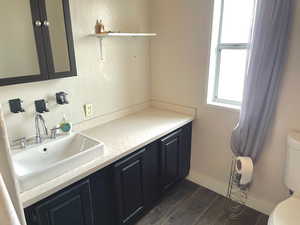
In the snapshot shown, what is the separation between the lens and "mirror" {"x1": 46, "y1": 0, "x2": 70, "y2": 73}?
60.0 inches

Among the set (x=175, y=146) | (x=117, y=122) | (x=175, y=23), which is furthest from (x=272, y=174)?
(x=175, y=23)

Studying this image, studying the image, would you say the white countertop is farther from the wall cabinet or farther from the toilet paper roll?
the toilet paper roll

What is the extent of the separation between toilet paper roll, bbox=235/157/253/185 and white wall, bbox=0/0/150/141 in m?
1.21

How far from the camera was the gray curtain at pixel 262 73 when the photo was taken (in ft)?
5.05

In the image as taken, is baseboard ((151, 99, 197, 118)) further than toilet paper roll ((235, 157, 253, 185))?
Yes

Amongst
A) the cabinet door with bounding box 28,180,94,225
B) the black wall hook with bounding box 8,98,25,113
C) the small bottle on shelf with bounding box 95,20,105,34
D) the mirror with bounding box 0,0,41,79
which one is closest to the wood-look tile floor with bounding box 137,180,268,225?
the cabinet door with bounding box 28,180,94,225

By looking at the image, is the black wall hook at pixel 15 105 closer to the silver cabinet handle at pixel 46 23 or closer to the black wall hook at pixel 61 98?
the black wall hook at pixel 61 98

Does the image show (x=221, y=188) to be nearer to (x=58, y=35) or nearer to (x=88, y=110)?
(x=88, y=110)

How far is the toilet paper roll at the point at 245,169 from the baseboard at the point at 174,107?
66cm

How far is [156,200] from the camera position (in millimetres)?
2057

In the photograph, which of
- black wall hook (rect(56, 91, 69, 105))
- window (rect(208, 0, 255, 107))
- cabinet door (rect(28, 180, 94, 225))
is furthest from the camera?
window (rect(208, 0, 255, 107))

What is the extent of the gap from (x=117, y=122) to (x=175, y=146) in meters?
0.61

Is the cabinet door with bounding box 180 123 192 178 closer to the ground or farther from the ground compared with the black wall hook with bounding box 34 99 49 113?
closer to the ground

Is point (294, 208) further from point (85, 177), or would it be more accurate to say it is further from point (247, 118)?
point (85, 177)
